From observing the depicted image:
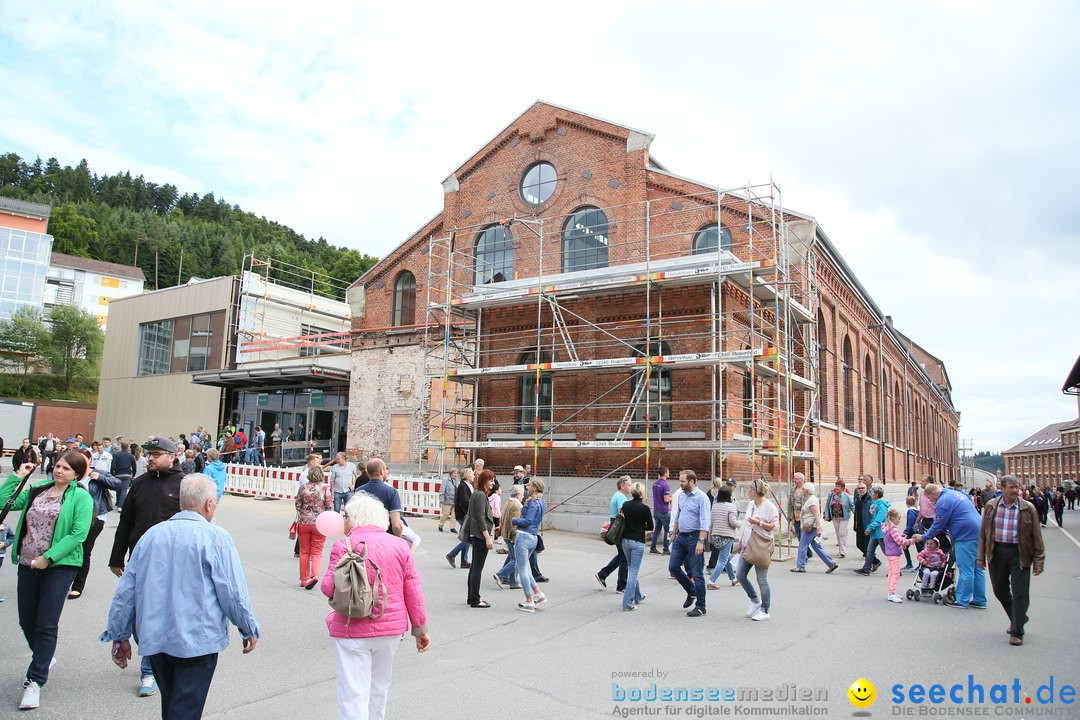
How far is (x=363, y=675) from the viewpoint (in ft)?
14.5

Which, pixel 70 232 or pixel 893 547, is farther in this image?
pixel 70 232

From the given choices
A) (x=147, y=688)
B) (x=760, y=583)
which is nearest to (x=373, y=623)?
(x=147, y=688)

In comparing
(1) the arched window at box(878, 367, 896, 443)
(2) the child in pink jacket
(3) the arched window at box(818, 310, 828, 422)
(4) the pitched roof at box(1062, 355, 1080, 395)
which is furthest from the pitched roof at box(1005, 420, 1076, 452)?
(2) the child in pink jacket

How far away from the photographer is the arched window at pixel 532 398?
20703 mm

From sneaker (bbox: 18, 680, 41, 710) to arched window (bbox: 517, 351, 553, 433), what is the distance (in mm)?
15237

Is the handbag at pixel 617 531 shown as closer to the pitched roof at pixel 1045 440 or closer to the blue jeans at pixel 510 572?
the blue jeans at pixel 510 572

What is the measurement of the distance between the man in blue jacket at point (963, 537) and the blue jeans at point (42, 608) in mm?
9918

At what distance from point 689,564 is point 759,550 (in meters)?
1.12

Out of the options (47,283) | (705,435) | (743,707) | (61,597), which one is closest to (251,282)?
(705,435)

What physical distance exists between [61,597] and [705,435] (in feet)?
47.7

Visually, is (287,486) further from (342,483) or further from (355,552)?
(355,552)

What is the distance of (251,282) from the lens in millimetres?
33250

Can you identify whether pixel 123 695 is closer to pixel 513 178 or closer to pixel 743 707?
pixel 743 707

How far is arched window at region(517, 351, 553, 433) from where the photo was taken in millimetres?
20703
